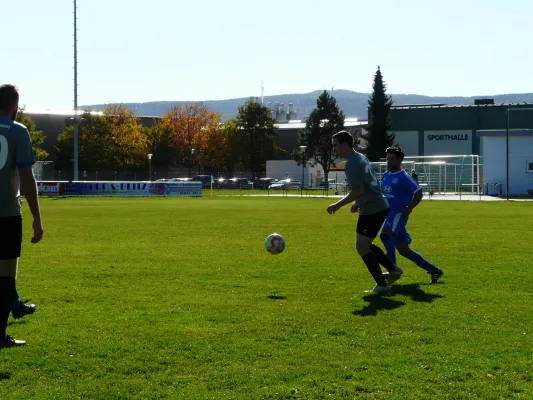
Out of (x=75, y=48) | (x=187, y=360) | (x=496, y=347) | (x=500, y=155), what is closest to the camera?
(x=187, y=360)

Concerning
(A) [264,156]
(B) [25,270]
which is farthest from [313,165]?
(B) [25,270]

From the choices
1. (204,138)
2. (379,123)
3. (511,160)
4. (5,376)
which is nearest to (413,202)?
(5,376)

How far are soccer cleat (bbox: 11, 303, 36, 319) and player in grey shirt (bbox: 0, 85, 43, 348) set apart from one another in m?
1.59

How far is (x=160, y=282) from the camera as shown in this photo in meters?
11.1

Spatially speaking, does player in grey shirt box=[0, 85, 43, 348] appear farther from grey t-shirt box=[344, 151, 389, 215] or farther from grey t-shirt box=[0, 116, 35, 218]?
grey t-shirt box=[344, 151, 389, 215]

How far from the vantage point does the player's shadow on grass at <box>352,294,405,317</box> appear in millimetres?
8594

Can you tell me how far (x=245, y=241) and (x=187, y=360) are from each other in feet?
39.4

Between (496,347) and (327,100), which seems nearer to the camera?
(496,347)

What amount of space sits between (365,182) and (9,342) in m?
4.87

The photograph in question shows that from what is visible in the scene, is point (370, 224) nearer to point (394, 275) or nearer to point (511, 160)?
point (394, 275)

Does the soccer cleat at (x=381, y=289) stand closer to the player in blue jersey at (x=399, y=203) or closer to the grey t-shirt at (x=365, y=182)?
the grey t-shirt at (x=365, y=182)

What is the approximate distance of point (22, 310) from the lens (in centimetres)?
843

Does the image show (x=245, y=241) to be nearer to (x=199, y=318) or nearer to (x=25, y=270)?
(x=25, y=270)

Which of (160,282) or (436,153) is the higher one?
(436,153)
